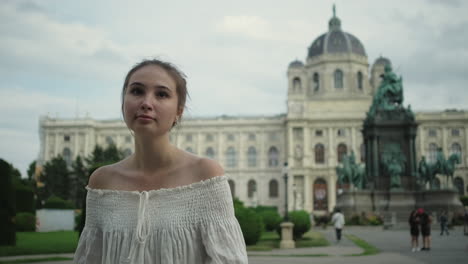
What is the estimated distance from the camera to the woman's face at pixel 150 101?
1789 millimetres

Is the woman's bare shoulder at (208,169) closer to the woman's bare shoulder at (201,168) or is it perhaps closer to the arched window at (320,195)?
the woman's bare shoulder at (201,168)

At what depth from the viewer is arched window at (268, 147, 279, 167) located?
2977 inches

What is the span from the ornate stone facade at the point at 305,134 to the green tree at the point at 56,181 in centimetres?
1478

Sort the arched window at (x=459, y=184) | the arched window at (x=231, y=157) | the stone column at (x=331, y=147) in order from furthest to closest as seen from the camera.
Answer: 1. the arched window at (x=231, y=157)
2. the stone column at (x=331, y=147)
3. the arched window at (x=459, y=184)

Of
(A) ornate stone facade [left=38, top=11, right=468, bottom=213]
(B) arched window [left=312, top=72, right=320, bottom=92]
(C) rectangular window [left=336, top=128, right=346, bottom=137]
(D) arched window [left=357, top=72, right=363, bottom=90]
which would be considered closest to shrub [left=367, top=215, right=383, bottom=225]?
(A) ornate stone facade [left=38, top=11, right=468, bottom=213]

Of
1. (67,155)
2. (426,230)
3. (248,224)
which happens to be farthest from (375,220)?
(67,155)

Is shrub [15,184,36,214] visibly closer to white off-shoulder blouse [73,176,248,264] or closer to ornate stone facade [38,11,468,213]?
white off-shoulder blouse [73,176,248,264]

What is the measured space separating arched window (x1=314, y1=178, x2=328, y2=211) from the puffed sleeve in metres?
69.7

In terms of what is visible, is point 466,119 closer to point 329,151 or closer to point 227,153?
point 329,151

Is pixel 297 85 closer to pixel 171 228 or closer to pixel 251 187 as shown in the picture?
pixel 251 187

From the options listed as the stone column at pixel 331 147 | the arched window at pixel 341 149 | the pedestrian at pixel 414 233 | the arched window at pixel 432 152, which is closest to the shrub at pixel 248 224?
the pedestrian at pixel 414 233

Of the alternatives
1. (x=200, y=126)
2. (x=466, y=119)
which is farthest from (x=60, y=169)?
(x=466, y=119)

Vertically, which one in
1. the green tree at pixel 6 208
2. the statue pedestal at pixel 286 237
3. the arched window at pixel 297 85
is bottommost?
the statue pedestal at pixel 286 237

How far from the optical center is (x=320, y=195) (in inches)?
2783
